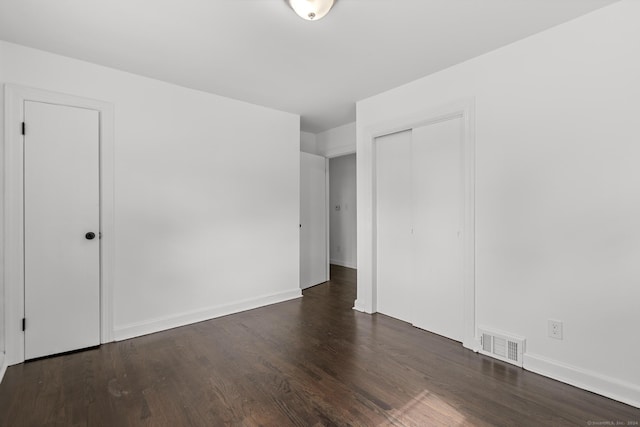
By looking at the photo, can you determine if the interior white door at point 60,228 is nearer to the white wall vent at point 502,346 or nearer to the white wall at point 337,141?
the white wall at point 337,141

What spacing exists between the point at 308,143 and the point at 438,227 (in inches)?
117

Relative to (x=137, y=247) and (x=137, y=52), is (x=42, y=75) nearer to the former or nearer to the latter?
(x=137, y=52)

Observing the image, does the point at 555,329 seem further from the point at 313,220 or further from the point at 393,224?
the point at 313,220

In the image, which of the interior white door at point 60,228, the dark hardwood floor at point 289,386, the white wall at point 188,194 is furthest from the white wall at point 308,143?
the dark hardwood floor at point 289,386

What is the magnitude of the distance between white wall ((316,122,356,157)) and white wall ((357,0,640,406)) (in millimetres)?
2096

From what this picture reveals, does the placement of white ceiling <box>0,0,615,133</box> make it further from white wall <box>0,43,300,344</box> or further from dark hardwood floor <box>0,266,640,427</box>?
dark hardwood floor <box>0,266,640,427</box>

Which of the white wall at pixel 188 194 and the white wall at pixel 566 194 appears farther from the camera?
the white wall at pixel 188 194

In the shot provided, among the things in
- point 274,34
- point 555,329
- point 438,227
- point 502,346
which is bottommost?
point 502,346

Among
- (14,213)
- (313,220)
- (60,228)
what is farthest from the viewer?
(313,220)

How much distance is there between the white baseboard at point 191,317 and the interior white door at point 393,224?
4.60ft

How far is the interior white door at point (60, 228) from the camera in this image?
249 centimetres

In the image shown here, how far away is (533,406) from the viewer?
1861mm

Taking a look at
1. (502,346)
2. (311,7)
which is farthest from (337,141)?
(502,346)

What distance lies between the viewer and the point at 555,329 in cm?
219
